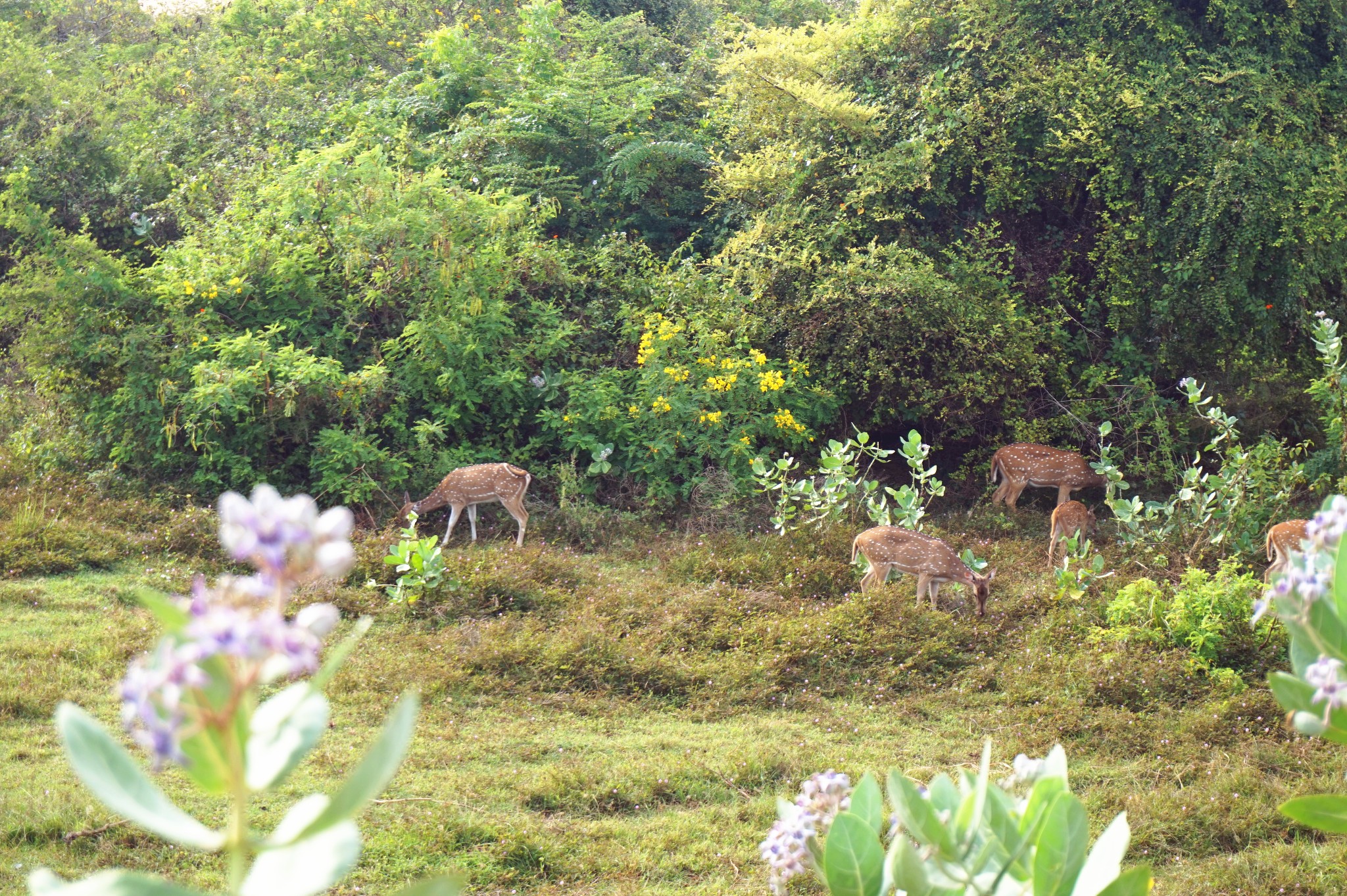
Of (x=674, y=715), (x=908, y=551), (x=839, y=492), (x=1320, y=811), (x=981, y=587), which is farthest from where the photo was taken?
(x=839, y=492)

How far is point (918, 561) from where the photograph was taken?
7.75 meters

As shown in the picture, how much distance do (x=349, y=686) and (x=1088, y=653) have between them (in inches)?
170

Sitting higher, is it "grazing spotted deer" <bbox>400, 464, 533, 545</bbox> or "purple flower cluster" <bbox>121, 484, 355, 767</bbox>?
"purple flower cluster" <bbox>121, 484, 355, 767</bbox>

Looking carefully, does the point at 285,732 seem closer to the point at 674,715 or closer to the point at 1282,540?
the point at 674,715

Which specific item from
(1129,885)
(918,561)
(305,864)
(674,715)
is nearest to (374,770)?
(305,864)

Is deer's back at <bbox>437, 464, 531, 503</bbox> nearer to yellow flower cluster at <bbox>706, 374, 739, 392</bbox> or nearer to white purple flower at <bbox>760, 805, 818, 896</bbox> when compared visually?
yellow flower cluster at <bbox>706, 374, 739, 392</bbox>

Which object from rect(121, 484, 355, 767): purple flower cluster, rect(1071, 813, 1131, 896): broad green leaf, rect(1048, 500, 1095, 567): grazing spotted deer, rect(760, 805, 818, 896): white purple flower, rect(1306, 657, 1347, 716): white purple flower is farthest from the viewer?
rect(1048, 500, 1095, 567): grazing spotted deer

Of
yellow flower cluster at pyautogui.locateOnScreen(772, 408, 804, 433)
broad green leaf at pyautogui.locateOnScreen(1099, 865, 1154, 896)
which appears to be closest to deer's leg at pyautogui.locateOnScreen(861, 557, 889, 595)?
yellow flower cluster at pyautogui.locateOnScreen(772, 408, 804, 433)

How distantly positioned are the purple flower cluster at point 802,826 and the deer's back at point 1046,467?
25.8ft

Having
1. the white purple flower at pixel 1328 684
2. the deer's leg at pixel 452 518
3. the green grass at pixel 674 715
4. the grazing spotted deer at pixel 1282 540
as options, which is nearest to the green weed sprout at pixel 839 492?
the green grass at pixel 674 715

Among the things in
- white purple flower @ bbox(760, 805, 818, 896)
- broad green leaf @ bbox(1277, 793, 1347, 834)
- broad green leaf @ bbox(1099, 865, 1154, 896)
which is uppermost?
broad green leaf @ bbox(1277, 793, 1347, 834)

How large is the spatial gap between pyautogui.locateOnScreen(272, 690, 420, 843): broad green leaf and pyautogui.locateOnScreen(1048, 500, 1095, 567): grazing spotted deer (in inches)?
315

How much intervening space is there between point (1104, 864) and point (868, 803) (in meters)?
0.41

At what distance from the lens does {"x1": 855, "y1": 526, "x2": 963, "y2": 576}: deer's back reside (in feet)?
25.3
